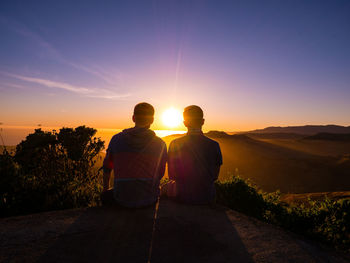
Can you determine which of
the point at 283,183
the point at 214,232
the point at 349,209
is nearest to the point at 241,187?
the point at 349,209

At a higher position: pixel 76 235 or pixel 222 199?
pixel 76 235

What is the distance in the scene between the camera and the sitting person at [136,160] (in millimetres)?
2711

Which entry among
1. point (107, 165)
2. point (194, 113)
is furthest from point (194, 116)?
point (107, 165)

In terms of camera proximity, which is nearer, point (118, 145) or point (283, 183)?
point (118, 145)

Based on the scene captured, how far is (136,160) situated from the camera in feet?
8.92

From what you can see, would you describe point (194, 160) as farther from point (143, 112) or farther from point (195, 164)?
point (143, 112)

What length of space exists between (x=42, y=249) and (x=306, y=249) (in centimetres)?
269

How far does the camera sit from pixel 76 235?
88.5 inches

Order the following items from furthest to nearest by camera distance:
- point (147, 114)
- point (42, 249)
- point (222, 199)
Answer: point (222, 199)
point (147, 114)
point (42, 249)

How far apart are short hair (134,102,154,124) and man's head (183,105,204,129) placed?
1.90 ft

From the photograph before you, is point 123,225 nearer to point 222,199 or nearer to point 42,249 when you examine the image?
point 42,249

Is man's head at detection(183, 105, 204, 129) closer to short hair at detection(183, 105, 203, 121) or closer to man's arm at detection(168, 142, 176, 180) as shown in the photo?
short hair at detection(183, 105, 203, 121)

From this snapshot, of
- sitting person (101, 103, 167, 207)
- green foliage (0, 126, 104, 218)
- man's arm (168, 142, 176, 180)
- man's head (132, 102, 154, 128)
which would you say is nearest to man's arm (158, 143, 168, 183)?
sitting person (101, 103, 167, 207)

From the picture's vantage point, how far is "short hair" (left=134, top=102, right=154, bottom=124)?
2717mm
